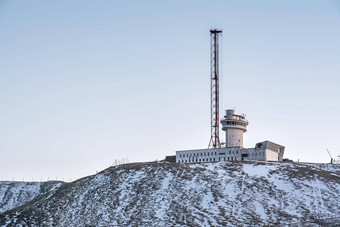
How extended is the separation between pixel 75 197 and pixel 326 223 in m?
36.7

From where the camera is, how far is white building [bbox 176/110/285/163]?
91.8 metres

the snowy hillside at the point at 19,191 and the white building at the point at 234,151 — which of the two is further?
the snowy hillside at the point at 19,191

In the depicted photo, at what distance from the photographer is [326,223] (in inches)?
2260

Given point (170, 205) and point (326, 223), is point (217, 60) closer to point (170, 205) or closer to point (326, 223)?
point (170, 205)

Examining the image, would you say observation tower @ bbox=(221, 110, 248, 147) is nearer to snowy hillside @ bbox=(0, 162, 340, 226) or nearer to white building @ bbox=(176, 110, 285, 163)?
white building @ bbox=(176, 110, 285, 163)

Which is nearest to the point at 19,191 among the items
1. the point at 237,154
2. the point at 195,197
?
the point at 237,154

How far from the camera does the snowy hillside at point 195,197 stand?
2411 inches

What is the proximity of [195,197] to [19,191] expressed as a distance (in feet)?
185

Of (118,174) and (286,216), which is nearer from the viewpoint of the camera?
(286,216)

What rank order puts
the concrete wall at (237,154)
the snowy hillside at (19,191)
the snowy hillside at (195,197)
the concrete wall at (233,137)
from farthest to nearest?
the snowy hillside at (19,191) → the concrete wall at (233,137) → the concrete wall at (237,154) → the snowy hillside at (195,197)

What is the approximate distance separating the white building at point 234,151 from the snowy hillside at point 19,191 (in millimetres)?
28410

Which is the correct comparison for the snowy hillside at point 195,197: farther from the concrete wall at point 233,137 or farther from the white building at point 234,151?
the concrete wall at point 233,137

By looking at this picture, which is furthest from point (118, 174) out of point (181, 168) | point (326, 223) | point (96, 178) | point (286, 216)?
point (326, 223)

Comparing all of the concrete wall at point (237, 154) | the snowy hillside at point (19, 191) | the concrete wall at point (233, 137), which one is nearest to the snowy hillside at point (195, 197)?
the concrete wall at point (237, 154)
